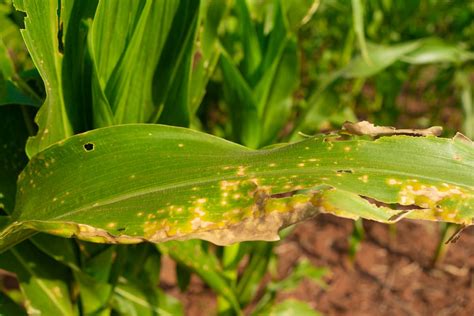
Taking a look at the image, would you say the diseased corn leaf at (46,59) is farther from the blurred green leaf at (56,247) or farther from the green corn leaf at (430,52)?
the green corn leaf at (430,52)

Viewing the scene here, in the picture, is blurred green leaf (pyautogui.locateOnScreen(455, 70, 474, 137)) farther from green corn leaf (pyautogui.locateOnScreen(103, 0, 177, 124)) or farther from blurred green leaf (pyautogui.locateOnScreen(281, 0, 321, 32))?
green corn leaf (pyautogui.locateOnScreen(103, 0, 177, 124))

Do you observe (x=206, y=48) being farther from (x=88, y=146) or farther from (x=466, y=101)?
(x=466, y=101)

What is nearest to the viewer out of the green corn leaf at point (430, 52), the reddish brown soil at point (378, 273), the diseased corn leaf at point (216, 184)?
the diseased corn leaf at point (216, 184)

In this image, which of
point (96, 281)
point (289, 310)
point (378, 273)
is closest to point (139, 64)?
point (96, 281)

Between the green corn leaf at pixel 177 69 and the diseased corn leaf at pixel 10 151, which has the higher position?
the green corn leaf at pixel 177 69

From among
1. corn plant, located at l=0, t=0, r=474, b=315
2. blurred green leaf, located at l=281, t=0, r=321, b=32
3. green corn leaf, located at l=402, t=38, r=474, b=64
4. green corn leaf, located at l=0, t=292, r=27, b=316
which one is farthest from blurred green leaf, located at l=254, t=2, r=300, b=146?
green corn leaf, located at l=0, t=292, r=27, b=316

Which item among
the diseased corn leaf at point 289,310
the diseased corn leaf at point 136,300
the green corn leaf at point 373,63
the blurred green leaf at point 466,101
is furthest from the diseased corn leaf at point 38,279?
the blurred green leaf at point 466,101
